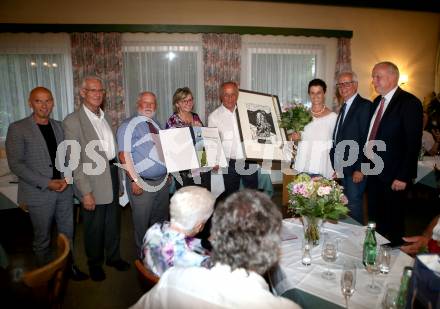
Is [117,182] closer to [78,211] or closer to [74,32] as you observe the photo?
[78,211]

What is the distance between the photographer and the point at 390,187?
10.6 feet

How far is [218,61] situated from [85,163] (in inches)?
154

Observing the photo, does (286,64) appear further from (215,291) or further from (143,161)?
(215,291)

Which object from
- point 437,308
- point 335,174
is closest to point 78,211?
point 335,174

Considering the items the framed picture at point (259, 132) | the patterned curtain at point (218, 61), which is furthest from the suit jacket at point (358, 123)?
the patterned curtain at point (218, 61)

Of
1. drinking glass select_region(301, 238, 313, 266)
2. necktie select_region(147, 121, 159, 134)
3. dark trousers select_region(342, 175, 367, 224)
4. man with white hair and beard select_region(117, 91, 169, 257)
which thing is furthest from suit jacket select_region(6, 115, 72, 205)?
dark trousers select_region(342, 175, 367, 224)

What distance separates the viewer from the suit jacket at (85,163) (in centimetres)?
293

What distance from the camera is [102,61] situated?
5.79m

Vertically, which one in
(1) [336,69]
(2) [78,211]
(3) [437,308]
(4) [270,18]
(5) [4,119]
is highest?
(4) [270,18]

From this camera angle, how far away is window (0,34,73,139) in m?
5.64

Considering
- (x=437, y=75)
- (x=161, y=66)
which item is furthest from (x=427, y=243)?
(x=437, y=75)

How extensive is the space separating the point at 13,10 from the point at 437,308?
6723 mm

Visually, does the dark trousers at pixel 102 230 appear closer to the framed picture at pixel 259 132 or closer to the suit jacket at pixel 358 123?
the framed picture at pixel 259 132

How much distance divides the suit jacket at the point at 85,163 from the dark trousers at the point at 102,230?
113 mm
